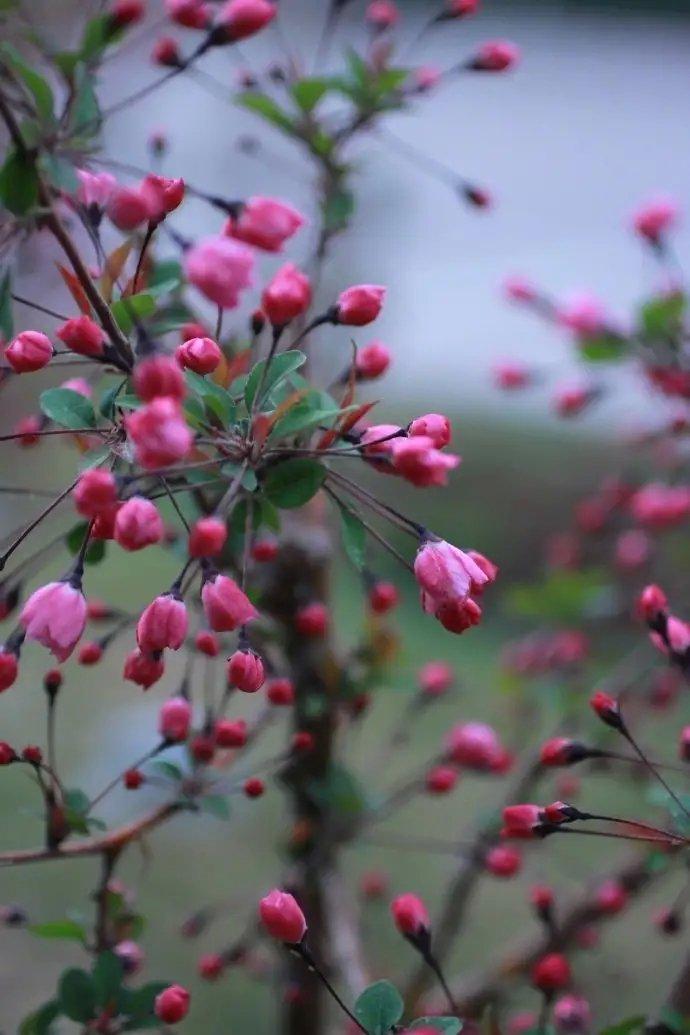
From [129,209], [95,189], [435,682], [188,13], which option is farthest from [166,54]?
[435,682]

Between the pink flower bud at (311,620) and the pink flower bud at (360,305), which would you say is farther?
the pink flower bud at (311,620)

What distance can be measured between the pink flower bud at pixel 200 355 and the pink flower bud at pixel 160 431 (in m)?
0.09

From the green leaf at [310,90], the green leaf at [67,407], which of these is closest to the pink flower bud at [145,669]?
the green leaf at [67,407]

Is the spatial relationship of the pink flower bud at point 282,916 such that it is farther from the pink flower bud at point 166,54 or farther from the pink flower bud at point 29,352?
the pink flower bud at point 166,54

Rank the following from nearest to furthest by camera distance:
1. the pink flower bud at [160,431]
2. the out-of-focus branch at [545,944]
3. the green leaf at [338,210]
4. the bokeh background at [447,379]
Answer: the pink flower bud at [160,431] < the green leaf at [338,210] < the out-of-focus branch at [545,944] < the bokeh background at [447,379]

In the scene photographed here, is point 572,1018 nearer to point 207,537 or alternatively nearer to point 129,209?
point 207,537

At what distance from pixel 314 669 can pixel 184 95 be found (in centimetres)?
281

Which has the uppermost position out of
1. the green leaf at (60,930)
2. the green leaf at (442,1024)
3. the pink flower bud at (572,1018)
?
the green leaf at (442,1024)

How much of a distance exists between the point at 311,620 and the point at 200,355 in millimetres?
360

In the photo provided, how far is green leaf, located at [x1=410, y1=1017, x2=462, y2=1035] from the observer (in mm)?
474

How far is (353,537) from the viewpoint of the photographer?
1.68ft

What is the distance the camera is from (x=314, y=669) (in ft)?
2.80

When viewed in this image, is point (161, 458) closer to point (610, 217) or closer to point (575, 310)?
point (575, 310)

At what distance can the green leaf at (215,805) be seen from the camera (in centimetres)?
64
